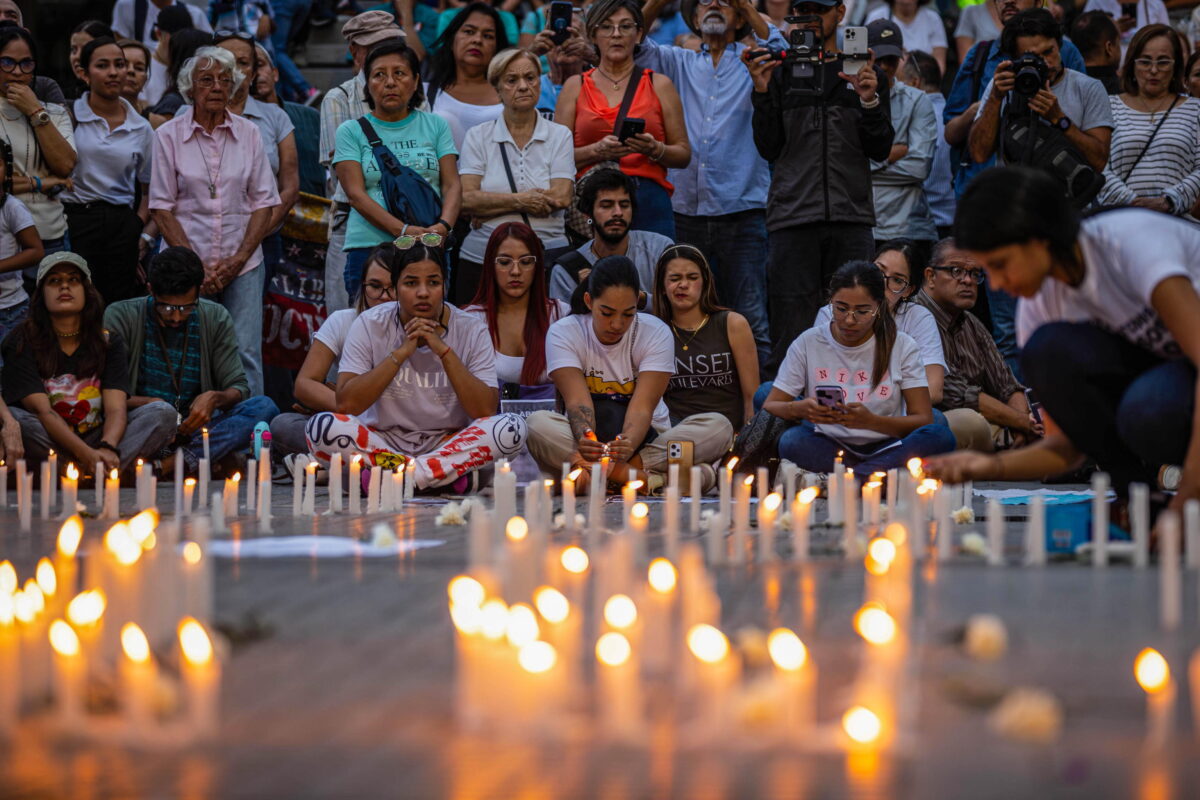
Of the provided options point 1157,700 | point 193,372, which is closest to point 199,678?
point 1157,700

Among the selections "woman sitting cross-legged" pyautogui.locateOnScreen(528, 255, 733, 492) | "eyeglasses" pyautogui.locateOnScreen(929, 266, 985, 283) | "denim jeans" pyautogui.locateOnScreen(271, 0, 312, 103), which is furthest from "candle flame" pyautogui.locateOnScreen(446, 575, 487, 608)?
"denim jeans" pyautogui.locateOnScreen(271, 0, 312, 103)

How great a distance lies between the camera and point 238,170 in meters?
8.71

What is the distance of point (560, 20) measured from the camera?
9102 millimetres

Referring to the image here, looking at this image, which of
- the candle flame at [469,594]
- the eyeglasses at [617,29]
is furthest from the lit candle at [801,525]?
the eyeglasses at [617,29]

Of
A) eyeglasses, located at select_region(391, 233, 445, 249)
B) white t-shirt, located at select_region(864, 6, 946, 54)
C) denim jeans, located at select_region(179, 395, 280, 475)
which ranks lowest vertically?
denim jeans, located at select_region(179, 395, 280, 475)

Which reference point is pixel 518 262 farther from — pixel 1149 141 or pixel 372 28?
pixel 1149 141

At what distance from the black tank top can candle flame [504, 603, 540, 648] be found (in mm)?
5507

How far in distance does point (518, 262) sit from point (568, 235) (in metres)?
0.75

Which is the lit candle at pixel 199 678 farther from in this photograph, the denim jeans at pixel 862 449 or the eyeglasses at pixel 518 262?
the eyeglasses at pixel 518 262

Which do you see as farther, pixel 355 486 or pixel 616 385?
pixel 616 385

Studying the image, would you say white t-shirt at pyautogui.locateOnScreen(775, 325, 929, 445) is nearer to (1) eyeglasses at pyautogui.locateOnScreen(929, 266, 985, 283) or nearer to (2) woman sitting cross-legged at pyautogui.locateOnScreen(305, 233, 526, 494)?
(1) eyeglasses at pyautogui.locateOnScreen(929, 266, 985, 283)

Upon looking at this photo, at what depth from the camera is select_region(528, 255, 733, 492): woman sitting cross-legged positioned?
7602 millimetres

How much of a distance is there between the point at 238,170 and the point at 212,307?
2.88 feet

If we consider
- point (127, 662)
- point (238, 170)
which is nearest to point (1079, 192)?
point (238, 170)
